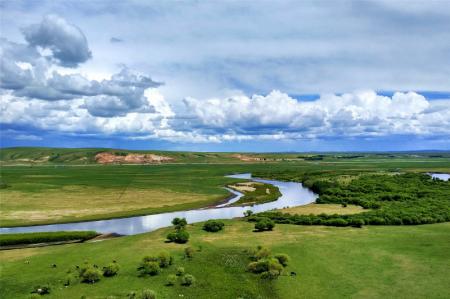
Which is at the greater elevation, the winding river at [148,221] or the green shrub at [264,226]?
the green shrub at [264,226]

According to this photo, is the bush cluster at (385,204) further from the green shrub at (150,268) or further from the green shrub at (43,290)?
the green shrub at (43,290)

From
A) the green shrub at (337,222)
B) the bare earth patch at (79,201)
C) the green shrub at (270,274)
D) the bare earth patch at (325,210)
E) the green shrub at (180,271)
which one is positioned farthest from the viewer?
the bare earth patch at (79,201)

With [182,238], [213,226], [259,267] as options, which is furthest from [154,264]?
[213,226]

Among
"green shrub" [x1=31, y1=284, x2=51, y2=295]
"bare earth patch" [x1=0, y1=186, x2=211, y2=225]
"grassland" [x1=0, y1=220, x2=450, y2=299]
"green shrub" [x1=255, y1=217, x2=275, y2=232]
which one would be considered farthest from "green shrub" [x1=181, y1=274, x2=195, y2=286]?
"bare earth patch" [x1=0, y1=186, x2=211, y2=225]

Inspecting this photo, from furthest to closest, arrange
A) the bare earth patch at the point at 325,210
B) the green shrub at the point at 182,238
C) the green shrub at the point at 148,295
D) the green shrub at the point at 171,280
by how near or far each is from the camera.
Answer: the bare earth patch at the point at 325,210 → the green shrub at the point at 182,238 → the green shrub at the point at 171,280 → the green shrub at the point at 148,295

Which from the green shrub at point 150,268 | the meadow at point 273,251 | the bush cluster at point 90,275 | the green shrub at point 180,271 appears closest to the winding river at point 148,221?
the meadow at point 273,251

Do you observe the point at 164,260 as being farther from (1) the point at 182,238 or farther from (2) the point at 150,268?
(1) the point at 182,238

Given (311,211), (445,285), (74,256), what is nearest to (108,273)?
(74,256)

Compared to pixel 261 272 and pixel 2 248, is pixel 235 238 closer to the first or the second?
pixel 261 272
